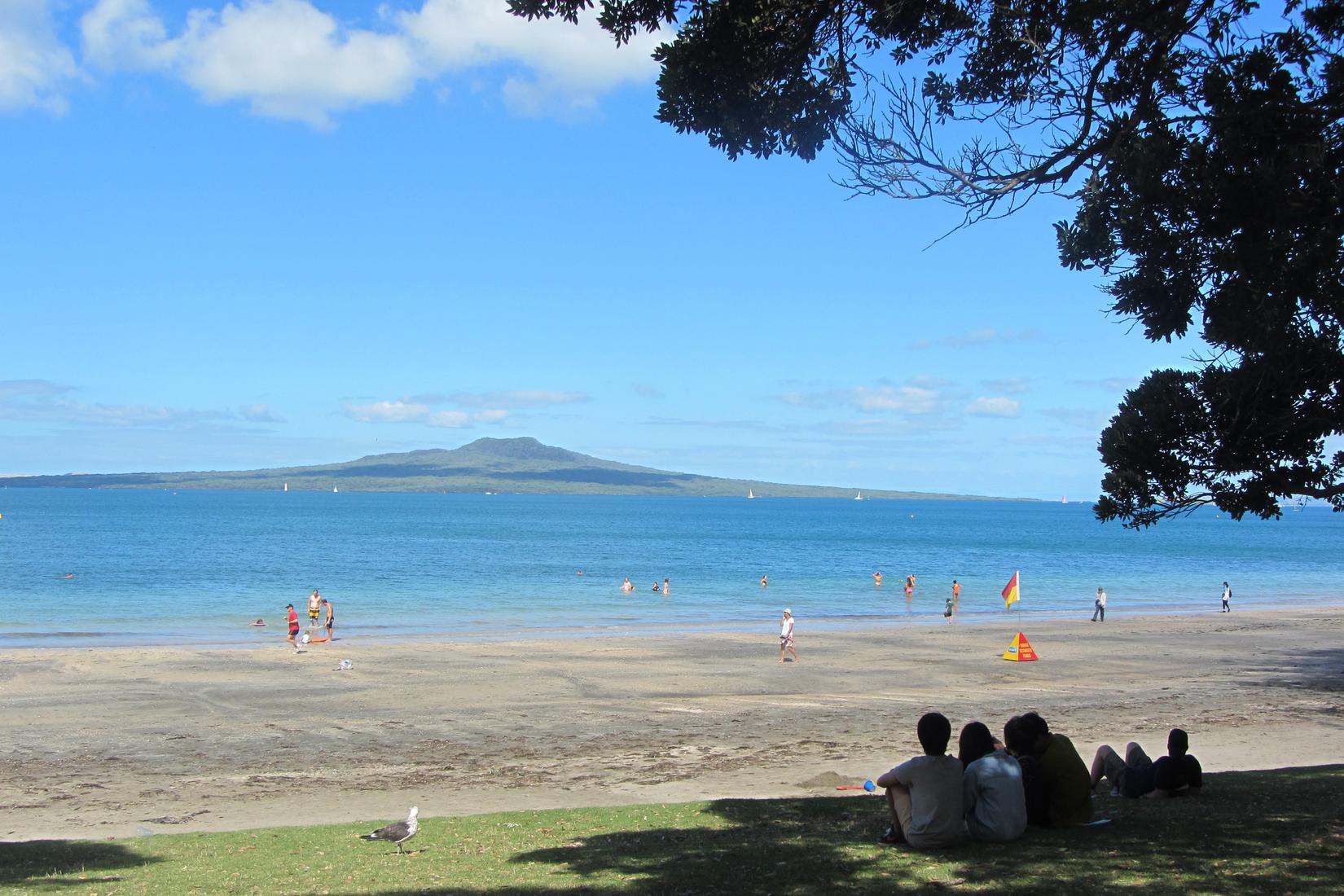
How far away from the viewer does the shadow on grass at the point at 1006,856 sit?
283 inches

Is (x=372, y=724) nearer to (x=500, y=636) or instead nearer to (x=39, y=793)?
(x=39, y=793)

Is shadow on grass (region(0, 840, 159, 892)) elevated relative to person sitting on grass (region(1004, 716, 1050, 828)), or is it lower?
lower

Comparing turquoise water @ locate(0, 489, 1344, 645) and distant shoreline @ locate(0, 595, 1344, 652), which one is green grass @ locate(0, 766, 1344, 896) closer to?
distant shoreline @ locate(0, 595, 1344, 652)

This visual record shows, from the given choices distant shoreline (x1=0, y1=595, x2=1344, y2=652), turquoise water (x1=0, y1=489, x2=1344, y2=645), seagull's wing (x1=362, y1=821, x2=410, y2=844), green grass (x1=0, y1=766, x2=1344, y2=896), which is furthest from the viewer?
turquoise water (x1=0, y1=489, x2=1344, y2=645)

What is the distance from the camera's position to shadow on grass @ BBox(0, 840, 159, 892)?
886 centimetres

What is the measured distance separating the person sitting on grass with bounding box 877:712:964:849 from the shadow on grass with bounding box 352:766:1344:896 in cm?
14

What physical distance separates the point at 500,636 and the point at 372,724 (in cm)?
1787

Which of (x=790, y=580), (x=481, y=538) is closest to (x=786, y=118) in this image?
(x=790, y=580)

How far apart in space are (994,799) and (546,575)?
64.1m

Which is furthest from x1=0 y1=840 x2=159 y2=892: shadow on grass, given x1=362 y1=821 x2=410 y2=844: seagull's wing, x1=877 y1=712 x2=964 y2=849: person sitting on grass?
x1=877 y1=712 x2=964 y2=849: person sitting on grass

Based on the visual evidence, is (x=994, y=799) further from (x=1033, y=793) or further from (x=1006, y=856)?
(x=1033, y=793)

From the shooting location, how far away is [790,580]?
2768 inches

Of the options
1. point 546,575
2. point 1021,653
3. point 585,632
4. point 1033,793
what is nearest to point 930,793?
point 1033,793

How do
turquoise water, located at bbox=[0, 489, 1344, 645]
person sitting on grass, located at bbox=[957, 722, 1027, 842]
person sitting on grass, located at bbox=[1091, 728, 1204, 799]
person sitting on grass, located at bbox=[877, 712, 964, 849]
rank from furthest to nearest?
turquoise water, located at bbox=[0, 489, 1344, 645], person sitting on grass, located at bbox=[1091, 728, 1204, 799], person sitting on grass, located at bbox=[957, 722, 1027, 842], person sitting on grass, located at bbox=[877, 712, 964, 849]
